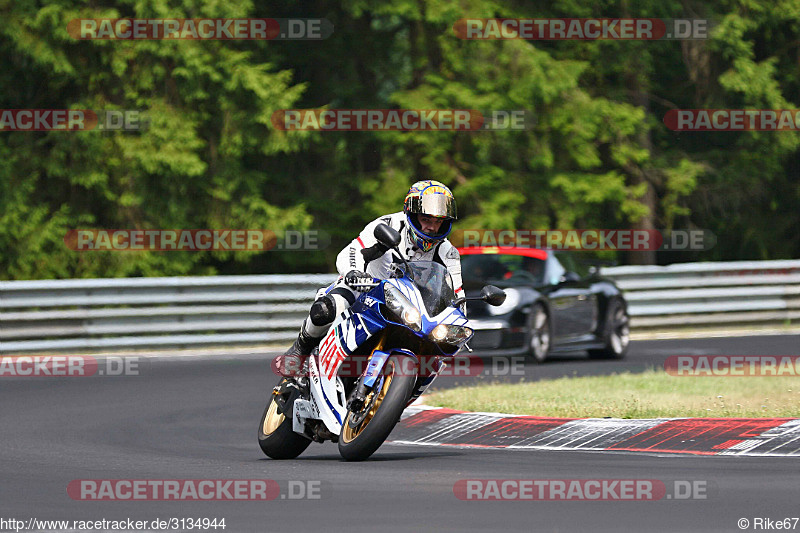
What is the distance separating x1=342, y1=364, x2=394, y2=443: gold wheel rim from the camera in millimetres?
9555

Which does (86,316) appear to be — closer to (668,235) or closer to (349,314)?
(349,314)

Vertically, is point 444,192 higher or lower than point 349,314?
higher

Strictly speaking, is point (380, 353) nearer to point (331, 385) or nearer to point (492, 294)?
point (331, 385)

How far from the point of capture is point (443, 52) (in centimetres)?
2669

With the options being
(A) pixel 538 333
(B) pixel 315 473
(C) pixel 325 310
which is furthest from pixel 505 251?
(B) pixel 315 473

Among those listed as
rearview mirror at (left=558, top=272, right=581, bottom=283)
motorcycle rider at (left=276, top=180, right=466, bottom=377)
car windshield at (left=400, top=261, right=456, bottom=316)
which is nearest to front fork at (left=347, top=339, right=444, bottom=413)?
car windshield at (left=400, top=261, right=456, bottom=316)

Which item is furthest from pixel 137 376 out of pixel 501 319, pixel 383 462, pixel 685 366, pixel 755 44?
pixel 755 44

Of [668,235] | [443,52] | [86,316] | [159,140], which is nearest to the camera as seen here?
[86,316]

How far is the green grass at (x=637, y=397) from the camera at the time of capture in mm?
12531

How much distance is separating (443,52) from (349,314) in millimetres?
17171

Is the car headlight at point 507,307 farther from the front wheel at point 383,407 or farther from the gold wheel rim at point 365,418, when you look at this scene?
the front wheel at point 383,407

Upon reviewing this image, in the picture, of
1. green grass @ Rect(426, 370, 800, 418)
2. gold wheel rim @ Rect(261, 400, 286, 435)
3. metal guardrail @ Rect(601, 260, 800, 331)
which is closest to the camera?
gold wheel rim @ Rect(261, 400, 286, 435)

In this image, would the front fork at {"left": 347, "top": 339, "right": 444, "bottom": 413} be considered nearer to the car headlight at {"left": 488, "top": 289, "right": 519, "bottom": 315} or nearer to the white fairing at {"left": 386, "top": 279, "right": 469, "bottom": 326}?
the white fairing at {"left": 386, "top": 279, "right": 469, "bottom": 326}

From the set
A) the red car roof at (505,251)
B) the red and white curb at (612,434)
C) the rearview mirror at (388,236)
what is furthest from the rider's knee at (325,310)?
the red car roof at (505,251)
